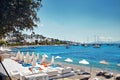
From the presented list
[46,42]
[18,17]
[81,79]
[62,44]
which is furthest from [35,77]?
[62,44]

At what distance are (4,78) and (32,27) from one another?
2607 millimetres

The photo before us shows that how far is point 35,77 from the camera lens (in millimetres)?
15484

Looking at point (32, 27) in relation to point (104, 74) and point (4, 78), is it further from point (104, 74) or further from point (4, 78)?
point (104, 74)

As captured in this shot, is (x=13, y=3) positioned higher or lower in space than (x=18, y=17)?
higher

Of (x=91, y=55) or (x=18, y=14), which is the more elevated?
(x=18, y=14)

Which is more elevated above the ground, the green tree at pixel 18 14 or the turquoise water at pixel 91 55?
the green tree at pixel 18 14

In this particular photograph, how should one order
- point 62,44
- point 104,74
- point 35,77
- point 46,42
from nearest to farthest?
point 35,77 < point 104,74 < point 46,42 < point 62,44

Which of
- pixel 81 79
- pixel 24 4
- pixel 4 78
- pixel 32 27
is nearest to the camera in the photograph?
pixel 4 78

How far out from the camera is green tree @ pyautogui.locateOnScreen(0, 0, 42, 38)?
19.7ft

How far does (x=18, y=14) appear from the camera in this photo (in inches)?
254

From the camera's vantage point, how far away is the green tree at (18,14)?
6016 millimetres

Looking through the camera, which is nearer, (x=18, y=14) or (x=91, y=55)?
(x=18, y=14)

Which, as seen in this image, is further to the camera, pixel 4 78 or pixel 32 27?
pixel 32 27

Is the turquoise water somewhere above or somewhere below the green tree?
below
